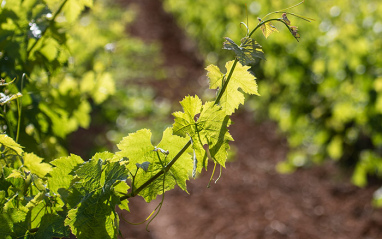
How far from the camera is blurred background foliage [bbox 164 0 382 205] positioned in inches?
147

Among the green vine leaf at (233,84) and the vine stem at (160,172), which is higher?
the green vine leaf at (233,84)

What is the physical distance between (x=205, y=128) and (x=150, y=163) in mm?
151

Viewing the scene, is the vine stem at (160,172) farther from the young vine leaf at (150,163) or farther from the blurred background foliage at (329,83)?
the blurred background foliage at (329,83)

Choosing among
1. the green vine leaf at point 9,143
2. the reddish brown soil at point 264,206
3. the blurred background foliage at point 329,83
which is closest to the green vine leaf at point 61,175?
the green vine leaf at point 9,143

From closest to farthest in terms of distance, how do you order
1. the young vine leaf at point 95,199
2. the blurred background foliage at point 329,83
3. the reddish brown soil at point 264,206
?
the young vine leaf at point 95,199
the blurred background foliage at point 329,83
the reddish brown soil at point 264,206

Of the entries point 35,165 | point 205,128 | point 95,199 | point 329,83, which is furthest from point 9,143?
point 329,83

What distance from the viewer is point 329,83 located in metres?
4.12

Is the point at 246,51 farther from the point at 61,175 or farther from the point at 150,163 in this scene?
the point at 61,175

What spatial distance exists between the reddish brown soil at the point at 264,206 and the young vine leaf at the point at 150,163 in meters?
2.65

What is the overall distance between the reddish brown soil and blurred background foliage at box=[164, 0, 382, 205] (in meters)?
0.23

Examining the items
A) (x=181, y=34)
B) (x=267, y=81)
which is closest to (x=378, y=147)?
(x=267, y=81)

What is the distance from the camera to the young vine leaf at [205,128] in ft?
3.23

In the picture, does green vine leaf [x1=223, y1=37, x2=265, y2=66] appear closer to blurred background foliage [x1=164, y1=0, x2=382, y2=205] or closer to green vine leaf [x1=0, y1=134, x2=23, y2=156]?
green vine leaf [x1=0, y1=134, x2=23, y2=156]

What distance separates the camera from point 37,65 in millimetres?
1575
